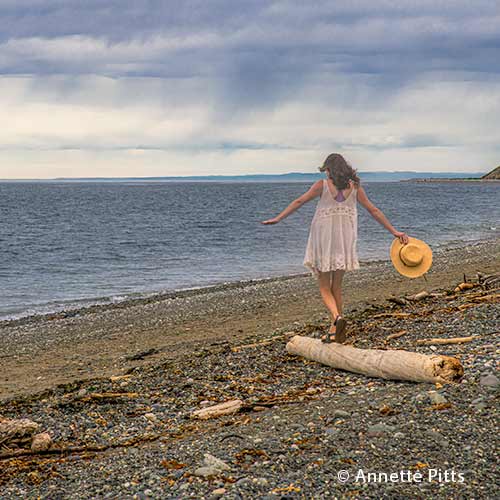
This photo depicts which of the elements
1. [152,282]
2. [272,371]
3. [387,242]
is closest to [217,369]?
[272,371]

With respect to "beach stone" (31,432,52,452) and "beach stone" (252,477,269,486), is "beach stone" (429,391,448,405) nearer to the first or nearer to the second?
"beach stone" (252,477,269,486)

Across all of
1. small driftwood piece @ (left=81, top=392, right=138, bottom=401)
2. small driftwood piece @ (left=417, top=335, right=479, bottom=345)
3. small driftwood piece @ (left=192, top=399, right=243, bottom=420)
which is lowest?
small driftwood piece @ (left=81, top=392, right=138, bottom=401)

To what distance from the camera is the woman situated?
8770 millimetres

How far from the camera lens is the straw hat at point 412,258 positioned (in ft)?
31.1

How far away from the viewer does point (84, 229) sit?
64.0 meters

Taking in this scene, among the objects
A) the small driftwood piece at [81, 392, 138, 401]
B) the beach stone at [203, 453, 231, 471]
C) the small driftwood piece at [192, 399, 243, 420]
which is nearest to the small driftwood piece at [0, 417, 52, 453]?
the small driftwood piece at [81, 392, 138, 401]

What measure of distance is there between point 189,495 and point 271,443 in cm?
103

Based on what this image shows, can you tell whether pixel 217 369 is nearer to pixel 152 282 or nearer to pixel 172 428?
pixel 172 428

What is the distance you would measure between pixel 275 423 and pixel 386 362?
1.71m

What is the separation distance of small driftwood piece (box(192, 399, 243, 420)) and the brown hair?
3.02m

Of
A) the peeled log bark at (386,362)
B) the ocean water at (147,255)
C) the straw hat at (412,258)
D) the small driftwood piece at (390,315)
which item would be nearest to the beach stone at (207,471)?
the peeled log bark at (386,362)

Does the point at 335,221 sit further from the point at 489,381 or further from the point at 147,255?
the point at 147,255

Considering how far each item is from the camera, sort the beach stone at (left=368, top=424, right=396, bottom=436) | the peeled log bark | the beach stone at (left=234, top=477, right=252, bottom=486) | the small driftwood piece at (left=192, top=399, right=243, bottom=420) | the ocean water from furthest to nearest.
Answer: the ocean water, the small driftwood piece at (left=192, top=399, right=243, bottom=420), the peeled log bark, the beach stone at (left=368, top=424, right=396, bottom=436), the beach stone at (left=234, top=477, right=252, bottom=486)

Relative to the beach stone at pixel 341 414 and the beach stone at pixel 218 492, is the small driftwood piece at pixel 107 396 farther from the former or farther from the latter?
the beach stone at pixel 218 492
